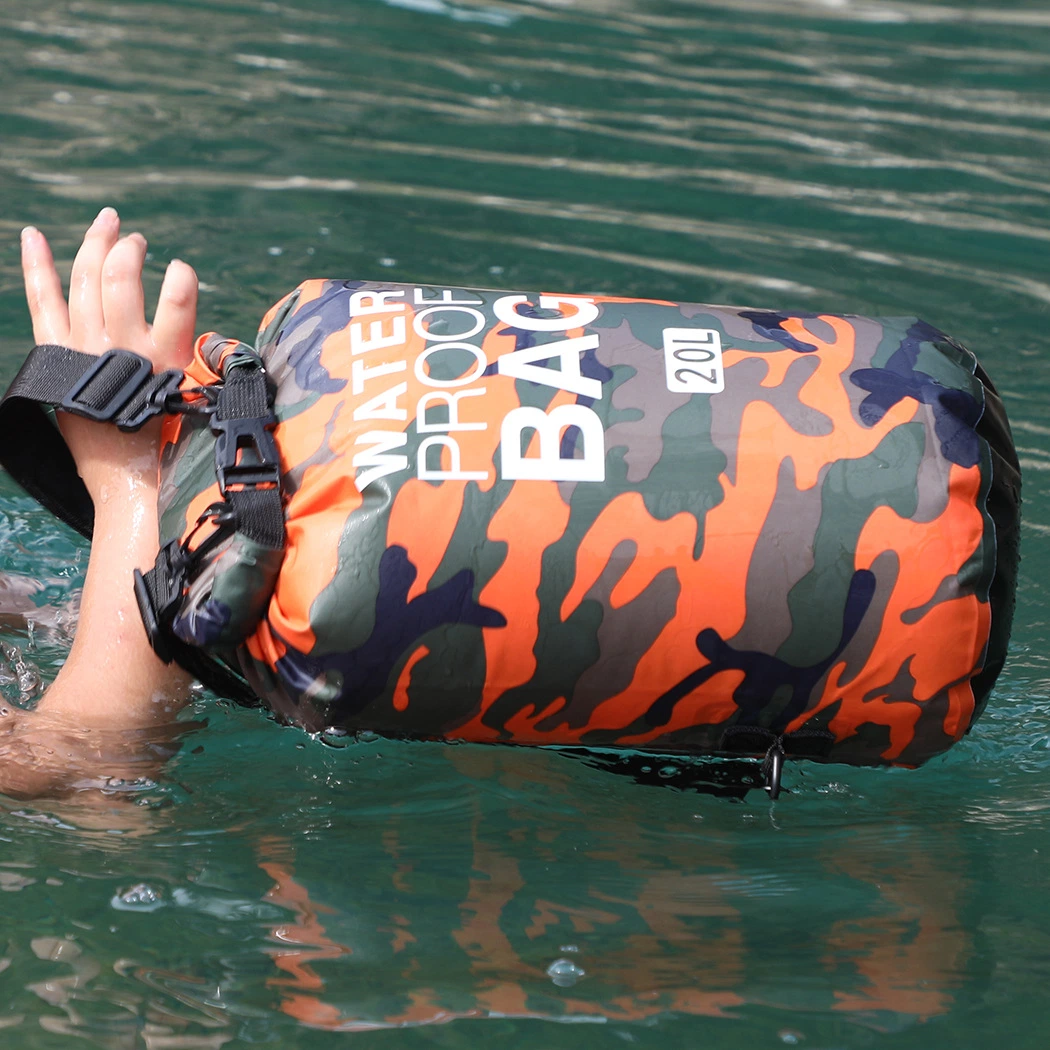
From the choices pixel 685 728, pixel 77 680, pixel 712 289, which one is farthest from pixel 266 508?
pixel 712 289

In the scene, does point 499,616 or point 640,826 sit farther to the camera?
point 640,826

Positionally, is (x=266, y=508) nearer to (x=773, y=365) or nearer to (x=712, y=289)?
(x=773, y=365)

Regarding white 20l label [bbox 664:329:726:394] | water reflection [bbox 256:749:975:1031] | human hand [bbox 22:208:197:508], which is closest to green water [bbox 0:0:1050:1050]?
water reflection [bbox 256:749:975:1031]

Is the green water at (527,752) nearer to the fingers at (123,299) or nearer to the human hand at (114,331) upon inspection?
the human hand at (114,331)

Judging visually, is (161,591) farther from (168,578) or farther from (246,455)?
(246,455)

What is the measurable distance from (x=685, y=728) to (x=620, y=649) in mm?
232

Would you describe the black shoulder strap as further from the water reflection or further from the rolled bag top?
the water reflection

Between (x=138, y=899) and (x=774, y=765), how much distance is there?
1100 mm

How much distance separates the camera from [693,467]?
2.16m

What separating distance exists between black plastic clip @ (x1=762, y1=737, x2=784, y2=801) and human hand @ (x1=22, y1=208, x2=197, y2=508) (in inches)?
49.4

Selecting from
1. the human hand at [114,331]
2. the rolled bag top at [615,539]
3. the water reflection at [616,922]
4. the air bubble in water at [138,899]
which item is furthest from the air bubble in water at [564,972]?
the human hand at [114,331]

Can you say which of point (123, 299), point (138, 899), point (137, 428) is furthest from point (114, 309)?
point (138, 899)

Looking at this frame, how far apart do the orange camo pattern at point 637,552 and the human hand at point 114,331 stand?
1.46ft

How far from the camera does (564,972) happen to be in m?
2.14
